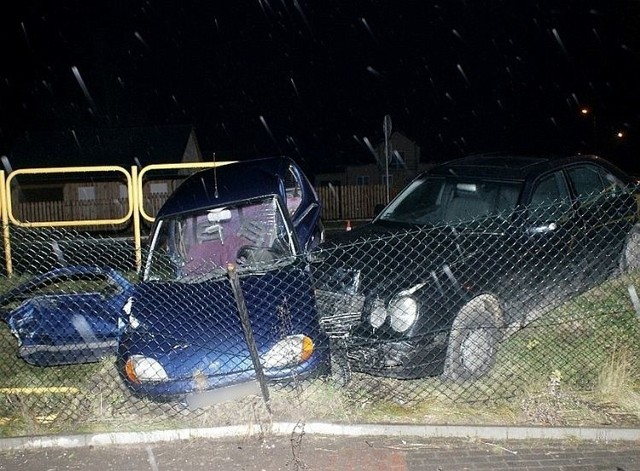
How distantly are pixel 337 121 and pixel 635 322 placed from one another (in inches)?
1583

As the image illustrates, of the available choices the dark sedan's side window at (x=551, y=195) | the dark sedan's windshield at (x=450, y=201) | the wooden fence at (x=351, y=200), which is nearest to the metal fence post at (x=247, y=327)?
the dark sedan's windshield at (x=450, y=201)

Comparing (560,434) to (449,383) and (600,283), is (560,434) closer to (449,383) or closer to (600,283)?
(449,383)

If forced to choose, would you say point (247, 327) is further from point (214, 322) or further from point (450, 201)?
point (450, 201)

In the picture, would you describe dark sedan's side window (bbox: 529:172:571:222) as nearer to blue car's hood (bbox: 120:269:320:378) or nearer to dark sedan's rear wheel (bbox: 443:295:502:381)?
dark sedan's rear wheel (bbox: 443:295:502:381)

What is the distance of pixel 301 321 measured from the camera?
5074 millimetres

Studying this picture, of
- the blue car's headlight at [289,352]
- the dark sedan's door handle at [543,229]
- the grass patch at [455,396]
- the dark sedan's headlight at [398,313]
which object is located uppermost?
the dark sedan's door handle at [543,229]

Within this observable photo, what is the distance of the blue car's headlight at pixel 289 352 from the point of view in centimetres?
489

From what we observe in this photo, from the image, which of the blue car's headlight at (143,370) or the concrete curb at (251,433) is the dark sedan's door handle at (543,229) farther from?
the blue car's headlight at (143,370)

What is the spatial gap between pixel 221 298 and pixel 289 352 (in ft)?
2.74

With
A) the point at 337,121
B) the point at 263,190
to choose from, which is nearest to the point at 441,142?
the point at 337,121

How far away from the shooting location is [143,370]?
195 inches

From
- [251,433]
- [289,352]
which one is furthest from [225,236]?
[251,433]

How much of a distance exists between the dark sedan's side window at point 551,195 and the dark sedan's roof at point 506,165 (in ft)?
0.36

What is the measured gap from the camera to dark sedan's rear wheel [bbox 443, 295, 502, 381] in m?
5.20
